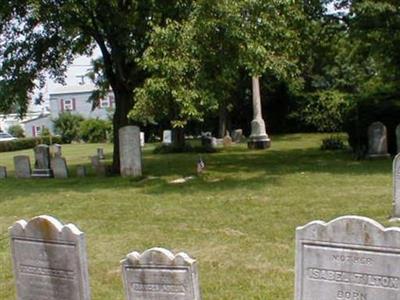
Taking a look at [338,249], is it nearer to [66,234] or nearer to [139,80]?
[66,234]

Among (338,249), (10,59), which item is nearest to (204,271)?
(338,249)

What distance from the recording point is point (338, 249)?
15.0 feet

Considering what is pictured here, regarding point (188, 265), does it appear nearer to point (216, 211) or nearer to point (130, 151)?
point (216, 211)

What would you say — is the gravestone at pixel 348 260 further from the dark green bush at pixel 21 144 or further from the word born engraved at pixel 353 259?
the dark green bush at pixel 21 144

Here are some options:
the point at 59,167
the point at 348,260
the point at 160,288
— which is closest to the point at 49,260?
the point at 160,288

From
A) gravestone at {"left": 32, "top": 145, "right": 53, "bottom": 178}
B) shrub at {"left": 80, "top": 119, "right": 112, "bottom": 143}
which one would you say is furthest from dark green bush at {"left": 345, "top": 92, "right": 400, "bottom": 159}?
shrub at {"left": 80, "top": 119, "right": 112, "bottom": 143}

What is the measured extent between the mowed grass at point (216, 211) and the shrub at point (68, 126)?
36330 mm

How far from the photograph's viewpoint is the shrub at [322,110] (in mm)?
35031

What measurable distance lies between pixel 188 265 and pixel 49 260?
136cm

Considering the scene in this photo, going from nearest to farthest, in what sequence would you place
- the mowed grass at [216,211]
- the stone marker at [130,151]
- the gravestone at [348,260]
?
the gravestone at [348,260] < the mowed grass at [216,211] < the stone marker at [130,151]

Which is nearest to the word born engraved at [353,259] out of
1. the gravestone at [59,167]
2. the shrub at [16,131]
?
the gravestone at [59,167]

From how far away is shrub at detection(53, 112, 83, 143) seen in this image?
53778mm

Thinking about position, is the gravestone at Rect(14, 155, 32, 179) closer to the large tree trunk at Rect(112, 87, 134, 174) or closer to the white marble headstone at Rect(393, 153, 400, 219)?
the large tree trunk at Rect(112, 87, 134, 174)

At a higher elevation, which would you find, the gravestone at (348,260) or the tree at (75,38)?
the tree at (75,38)
